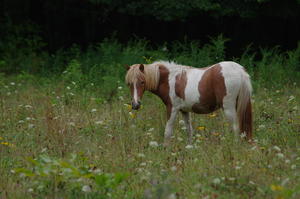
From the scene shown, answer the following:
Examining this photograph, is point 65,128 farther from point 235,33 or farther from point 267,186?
point 235,33

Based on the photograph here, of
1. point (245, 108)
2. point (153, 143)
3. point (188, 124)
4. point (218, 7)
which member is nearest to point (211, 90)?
point (245, 108)

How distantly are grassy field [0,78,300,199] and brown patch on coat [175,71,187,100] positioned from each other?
53 centimetres

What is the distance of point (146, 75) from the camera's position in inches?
287

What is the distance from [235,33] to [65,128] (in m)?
10.4

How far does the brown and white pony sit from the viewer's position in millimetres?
6598

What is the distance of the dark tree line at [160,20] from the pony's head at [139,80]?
258 inches

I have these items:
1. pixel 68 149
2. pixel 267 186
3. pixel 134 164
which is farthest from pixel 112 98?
pixel 267 186

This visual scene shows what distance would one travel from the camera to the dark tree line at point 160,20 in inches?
548

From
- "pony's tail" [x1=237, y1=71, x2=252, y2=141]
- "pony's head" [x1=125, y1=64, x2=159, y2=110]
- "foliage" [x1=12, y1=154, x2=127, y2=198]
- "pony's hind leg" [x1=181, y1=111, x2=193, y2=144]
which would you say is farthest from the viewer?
"pony's hind leg" [x1=181, y1=111, x2=193, y2=144]

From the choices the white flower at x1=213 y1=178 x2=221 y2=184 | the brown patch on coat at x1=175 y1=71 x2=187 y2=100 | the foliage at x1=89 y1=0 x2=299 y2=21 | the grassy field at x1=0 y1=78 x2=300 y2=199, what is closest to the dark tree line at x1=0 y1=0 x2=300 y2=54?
the foliage at x1=89 y1=0 x2=299 y2=21

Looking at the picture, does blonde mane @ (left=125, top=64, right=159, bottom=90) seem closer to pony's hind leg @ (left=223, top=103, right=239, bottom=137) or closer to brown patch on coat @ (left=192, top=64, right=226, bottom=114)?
brown patch on coat @ (left=192, top=64, right=226, bottom=114)

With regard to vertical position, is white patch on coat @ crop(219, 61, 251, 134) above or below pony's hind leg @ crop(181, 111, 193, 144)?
above

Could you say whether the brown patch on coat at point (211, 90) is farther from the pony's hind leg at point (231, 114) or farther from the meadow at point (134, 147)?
the meadow at point (134, 147)

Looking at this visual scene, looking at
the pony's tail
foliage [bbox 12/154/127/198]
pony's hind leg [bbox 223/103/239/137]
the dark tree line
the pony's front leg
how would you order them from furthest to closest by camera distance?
the dark tree line
the pony's front leg
pony's hind leg [bbox 223/103/239/137]
the pony's tail
foliage [bbox 12/154/127/198]
